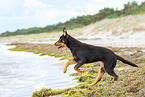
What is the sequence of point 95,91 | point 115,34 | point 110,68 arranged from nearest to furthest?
point 110,68
point 95,91
point 115,34

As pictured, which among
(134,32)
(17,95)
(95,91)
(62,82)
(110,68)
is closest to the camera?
(110,68)

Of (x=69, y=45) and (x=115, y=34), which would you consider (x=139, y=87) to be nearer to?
(x=69, y=45)

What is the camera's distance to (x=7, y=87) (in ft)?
24.2

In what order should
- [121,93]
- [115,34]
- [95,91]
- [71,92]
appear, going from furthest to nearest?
[115,34] < [71,92] < [95,91] < [121,93]

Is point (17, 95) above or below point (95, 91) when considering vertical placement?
below

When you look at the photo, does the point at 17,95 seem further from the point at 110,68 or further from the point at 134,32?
the point at 134,32

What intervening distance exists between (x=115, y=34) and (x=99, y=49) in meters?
31.3

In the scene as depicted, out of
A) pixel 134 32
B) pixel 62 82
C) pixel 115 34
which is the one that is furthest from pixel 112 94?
pixel 115 34

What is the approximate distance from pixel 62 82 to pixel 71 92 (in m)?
1.83

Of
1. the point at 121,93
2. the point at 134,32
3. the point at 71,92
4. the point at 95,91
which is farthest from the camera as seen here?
the point at 134,32

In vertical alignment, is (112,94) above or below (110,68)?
below

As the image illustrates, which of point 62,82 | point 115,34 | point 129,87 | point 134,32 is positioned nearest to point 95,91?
point 129,87

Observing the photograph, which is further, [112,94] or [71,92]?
[71,92]

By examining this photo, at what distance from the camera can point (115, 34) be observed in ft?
114
